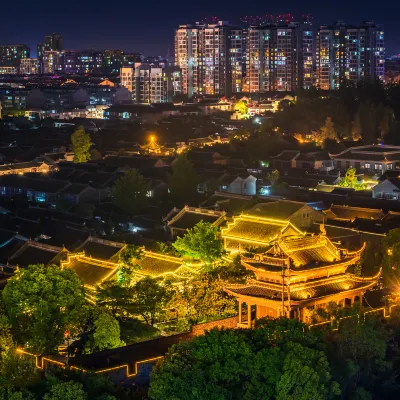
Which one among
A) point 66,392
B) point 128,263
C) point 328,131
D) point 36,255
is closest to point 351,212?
point 36,255

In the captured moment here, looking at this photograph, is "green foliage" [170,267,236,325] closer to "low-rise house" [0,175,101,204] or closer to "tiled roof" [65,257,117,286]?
"tiled roof" [65,257,117,286]

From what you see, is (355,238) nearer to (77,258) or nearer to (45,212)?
(77,258)

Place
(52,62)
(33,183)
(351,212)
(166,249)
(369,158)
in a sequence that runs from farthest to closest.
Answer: (52,62)
(369,158)
(33,183)
(351,212)
(166,249)

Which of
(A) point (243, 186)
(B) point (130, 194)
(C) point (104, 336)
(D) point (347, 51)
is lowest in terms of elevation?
(A) point (243, 186)

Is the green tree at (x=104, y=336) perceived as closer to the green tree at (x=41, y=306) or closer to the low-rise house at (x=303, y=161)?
the green tree at (x=41, y=306)

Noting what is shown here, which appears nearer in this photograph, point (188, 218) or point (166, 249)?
point (166, 249)

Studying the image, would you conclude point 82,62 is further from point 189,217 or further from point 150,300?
point 150,300
